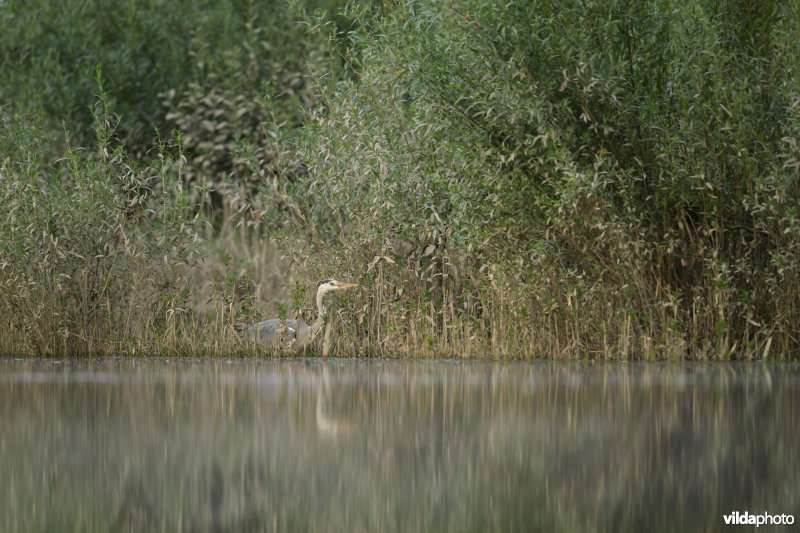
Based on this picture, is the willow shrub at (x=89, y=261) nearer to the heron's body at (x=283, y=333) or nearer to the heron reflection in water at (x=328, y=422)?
the heron's body at (x=283, y=333)

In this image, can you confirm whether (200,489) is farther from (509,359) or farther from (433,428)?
(509,359)

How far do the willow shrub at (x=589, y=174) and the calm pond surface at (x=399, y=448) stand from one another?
1.06 m

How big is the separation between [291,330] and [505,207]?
8.69 feet

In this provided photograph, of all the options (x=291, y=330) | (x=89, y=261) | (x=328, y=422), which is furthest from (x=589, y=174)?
(x=89, y=261)

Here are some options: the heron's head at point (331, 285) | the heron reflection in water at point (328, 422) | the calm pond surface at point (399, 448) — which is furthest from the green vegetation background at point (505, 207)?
the heron reflection in water at point (328, 422)

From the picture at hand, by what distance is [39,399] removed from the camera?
11117 millimetres

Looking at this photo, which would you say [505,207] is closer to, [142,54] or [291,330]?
[291,330]

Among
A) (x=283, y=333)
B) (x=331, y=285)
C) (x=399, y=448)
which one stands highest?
(x=331, y=285)

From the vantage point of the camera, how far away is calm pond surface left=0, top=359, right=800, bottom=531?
647cm

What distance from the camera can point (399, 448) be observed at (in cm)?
847

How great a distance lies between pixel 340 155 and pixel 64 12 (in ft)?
39.9

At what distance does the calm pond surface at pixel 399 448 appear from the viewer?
21.2ft

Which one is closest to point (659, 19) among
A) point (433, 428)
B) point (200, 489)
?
point (433, 428)

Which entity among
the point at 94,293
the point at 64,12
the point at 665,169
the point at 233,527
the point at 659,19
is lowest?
the point at 233,527
